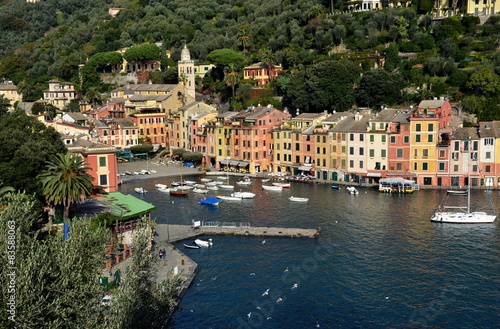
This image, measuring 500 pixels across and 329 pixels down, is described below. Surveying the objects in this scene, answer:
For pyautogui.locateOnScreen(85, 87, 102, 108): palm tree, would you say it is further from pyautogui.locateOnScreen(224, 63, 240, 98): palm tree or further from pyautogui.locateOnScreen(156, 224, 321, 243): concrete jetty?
pyautogui.locateOnScreen(156, 224, 321, 243): concrete jetty

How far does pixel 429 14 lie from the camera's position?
123562 mm

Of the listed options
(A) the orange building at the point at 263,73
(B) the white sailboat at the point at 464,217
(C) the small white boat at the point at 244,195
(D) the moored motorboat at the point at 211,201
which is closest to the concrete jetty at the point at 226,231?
(D) the moored motorboat at the point at 211,201

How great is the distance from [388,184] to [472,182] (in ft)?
36.5

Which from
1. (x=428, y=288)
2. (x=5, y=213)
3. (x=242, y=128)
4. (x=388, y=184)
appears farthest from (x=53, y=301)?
(x=242, y=128)

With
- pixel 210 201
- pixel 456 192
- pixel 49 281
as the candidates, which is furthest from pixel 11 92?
pixel 49 281

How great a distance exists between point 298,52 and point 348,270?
79898 mm

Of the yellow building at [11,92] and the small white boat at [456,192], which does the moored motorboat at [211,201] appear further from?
the yellow building at [11,92]

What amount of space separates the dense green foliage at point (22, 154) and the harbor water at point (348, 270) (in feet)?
51.0

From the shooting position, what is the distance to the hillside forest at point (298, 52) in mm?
99750

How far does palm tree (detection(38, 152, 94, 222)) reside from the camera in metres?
49.1

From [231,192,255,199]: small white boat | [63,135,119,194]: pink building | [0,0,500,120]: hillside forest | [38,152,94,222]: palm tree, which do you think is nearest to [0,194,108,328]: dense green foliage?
[38,152,94,222]: palm tree

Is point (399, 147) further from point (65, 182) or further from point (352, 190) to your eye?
point (65, 182)

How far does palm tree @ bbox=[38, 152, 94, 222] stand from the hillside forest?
57.7 m

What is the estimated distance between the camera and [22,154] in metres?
52.7
